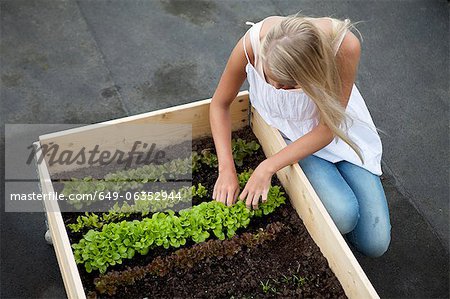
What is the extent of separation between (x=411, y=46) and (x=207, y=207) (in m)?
2.33

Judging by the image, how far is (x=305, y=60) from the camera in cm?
195

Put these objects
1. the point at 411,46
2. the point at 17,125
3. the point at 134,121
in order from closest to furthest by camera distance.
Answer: the point at 134,121
the point at 17,125
the point at 411,46

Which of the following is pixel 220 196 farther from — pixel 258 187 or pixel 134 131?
pixel 134 131

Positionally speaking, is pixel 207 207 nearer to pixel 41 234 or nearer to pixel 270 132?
pixel 270 132

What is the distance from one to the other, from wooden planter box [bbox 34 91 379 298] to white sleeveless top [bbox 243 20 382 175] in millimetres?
67

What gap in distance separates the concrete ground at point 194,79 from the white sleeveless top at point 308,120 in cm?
62

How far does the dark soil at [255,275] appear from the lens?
2152 millimetres

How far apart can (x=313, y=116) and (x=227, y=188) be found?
452mm

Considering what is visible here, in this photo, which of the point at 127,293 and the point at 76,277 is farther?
the point at 127,293

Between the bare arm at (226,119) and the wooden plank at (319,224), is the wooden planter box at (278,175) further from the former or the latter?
the bare arm at (226,119)

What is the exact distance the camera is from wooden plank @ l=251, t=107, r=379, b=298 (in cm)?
199

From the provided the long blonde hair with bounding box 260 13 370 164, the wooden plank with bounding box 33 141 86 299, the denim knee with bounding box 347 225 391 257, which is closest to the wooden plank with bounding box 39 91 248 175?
the wooden plank with bounding box 33 141 86 299

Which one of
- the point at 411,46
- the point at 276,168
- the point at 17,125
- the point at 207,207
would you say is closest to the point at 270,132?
the point at 276,168

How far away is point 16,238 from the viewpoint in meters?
2.84
